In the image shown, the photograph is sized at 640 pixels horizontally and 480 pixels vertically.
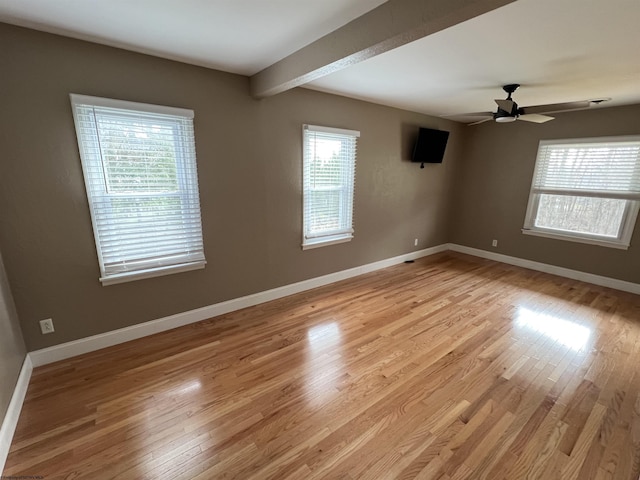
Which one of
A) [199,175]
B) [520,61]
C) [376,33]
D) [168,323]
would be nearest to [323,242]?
[199,175]

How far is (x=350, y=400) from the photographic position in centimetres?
188

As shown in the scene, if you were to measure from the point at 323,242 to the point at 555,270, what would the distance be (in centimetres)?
377

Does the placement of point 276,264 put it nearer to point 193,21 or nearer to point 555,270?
point 193,21

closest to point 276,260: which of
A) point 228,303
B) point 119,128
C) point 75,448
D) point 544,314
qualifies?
point 228,303

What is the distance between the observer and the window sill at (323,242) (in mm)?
3501

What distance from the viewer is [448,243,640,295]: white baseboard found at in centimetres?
382

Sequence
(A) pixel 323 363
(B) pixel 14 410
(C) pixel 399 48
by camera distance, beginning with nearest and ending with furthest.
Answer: (B) pixel 14 410 → (C) pixel 399 48 → (A) pixel 323 363

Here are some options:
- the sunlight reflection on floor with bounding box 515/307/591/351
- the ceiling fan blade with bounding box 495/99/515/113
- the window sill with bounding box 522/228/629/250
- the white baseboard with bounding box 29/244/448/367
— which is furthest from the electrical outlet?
the window sill with bounding box 522/228/629/250

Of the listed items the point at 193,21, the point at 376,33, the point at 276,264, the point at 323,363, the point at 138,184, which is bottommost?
the point at 323,363

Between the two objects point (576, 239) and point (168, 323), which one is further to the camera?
point (576, 239)

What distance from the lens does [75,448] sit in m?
1.53

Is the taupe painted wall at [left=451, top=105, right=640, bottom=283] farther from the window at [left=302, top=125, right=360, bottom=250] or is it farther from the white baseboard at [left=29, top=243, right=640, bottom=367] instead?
the window at [left=302, top=125, right=360, bottom=250]

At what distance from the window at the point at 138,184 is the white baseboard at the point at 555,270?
4.94m

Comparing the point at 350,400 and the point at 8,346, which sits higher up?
the point at 8,346
